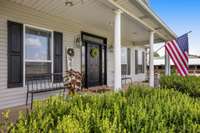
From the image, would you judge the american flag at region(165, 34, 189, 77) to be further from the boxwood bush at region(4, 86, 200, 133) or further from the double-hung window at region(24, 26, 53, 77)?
the boxwood bush at region(4, 86, 200, 133)

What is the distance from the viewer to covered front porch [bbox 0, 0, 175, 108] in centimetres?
537

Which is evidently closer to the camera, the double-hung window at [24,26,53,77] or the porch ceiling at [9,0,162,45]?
the porch ceiling at [9,0,162,45]

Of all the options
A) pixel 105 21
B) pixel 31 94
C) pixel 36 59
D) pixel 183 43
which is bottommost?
pixel 31 94

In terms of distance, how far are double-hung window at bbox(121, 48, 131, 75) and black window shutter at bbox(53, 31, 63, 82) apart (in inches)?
225

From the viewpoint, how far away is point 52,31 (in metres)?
6.65

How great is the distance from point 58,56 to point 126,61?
21.2 ft

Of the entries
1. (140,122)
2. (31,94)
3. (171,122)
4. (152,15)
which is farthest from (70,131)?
(152,15)

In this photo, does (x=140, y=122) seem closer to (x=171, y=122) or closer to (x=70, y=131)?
(x=171, y=122)

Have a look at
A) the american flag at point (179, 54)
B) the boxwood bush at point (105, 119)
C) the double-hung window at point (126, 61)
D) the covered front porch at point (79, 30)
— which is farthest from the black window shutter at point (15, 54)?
the double-hung window at point (126, 61)


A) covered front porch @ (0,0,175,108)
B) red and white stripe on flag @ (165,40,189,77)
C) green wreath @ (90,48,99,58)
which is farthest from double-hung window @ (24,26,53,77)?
red and white stripe on flag @ (165,40,189,77)

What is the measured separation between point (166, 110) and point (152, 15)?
5504 millimetres

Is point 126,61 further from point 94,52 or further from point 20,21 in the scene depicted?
point 20,21

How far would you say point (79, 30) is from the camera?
26.3 feet

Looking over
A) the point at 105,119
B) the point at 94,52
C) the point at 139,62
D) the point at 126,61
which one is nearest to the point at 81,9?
the point at 94,52
